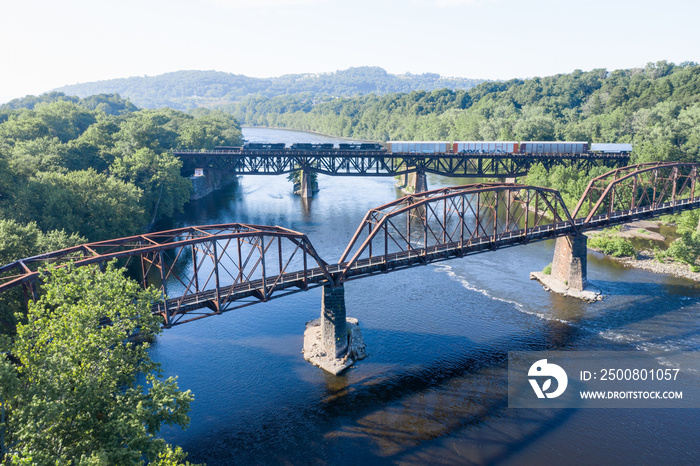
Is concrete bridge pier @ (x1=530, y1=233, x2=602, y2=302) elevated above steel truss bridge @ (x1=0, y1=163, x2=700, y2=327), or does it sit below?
below

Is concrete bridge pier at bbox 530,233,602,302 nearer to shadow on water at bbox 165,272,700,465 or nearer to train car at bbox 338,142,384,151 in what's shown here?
shadow on water at bbox 165,272,700,465

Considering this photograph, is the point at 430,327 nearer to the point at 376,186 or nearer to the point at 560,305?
the point at 560,305

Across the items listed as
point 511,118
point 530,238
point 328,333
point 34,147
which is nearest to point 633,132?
point 511,118

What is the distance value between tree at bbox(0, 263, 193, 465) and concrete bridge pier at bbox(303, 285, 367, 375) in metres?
20.5

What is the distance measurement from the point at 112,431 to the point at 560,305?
55001 mm

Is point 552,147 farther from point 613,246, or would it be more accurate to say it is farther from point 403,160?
point 613,246

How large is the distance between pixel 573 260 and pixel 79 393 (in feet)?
199

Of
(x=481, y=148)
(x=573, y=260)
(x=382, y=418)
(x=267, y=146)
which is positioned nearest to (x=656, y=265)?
(x=573, y=260)

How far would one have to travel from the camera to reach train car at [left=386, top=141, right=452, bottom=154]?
12794 centimetres

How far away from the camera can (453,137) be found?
191750 millimetres

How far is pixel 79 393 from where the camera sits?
2620cm

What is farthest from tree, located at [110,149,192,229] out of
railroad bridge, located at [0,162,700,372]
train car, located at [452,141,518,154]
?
train car, located at [452,141,518,154]

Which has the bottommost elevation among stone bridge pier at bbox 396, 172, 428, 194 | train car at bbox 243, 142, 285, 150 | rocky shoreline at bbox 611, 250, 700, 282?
rocky shoreline at bbox 611, 250, 700, 282

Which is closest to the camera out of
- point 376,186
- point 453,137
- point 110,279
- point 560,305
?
point 110,279
